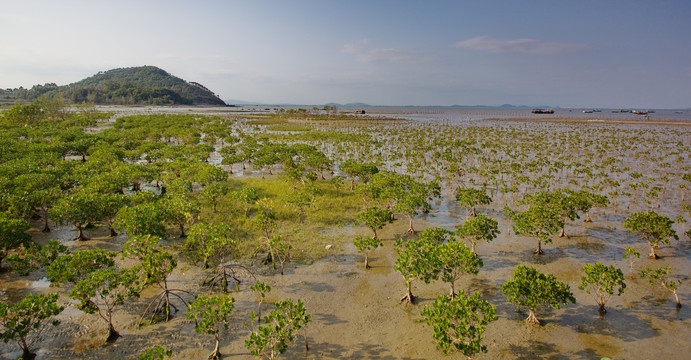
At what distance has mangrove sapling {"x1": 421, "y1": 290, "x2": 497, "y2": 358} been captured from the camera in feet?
30.8

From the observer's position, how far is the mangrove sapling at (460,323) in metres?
9.38

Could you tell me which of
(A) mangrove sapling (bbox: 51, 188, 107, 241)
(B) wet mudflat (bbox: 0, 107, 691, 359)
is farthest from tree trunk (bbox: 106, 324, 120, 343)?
(A) mangrove sapling (bbox: 51, 188, 107, 241)

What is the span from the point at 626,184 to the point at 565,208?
1746 centimetres

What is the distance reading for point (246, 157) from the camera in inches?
1475

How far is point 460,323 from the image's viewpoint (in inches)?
383

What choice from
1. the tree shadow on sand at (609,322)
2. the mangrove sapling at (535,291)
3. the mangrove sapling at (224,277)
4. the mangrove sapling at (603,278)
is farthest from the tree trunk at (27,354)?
the mangrove sapling at (603,278)

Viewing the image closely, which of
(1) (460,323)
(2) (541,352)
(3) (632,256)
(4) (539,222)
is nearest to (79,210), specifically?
(1) (460,323)

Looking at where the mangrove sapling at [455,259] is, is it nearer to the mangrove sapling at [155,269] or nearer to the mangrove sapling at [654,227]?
the mangrove sapling at [155,269]

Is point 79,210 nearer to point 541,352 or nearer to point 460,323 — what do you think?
point 460,323

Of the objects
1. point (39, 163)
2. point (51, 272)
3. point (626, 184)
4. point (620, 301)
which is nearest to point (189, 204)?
point (51, 272)

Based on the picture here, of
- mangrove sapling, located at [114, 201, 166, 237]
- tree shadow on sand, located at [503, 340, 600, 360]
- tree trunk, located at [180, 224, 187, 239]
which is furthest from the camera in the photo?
tree trunk, located at [180, 224, 187, 239]

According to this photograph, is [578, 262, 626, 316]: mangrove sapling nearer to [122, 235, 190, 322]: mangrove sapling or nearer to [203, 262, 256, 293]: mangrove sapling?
[203, 262, 256, 293]: mangrove sapling

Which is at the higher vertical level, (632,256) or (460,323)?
(460,323)

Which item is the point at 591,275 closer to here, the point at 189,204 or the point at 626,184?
the point at 189,204
